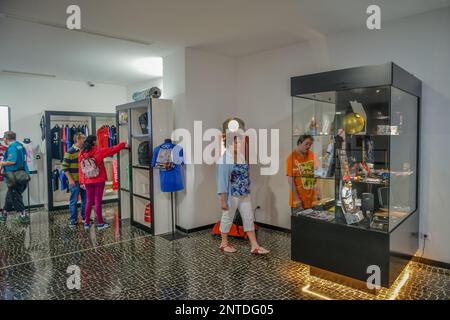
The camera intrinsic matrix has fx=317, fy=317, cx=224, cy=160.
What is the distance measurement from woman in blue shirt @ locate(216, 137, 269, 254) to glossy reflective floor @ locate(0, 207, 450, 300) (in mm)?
386

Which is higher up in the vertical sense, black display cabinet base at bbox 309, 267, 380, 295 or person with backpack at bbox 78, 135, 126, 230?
person with backpack at bbox 78, 135, 126, 230

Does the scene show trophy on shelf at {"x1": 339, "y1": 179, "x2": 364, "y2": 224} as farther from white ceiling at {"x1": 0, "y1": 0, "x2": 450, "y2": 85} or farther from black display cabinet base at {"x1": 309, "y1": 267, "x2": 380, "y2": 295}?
white ceiling at {"x1": 0, "y1": 0, "x2": 450, "y2": 85}

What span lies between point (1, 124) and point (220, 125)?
4.57 meters

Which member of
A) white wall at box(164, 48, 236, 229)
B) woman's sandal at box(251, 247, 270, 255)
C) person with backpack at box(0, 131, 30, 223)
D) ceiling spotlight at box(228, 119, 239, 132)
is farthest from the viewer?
person with backpack at box(0, 131, 30, 223)

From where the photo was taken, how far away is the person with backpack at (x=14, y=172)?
5414 millimetres

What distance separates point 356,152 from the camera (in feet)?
10.1

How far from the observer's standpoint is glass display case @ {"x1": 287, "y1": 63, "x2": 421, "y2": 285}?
2.79 m

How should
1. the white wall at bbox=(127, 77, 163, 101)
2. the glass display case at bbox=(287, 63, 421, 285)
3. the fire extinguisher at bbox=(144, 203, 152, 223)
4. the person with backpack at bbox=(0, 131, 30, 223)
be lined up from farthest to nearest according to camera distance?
the white wall at bbox=(127, 77, 163, 101) < the person with backpack at bbox=(0, 131, 30, 223) < the fire extinguisher at bbox=(144, 203, 152, 223) < the glass display case at bbox=(287, 63, 421, 285)

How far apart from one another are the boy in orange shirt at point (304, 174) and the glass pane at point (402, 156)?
71cm

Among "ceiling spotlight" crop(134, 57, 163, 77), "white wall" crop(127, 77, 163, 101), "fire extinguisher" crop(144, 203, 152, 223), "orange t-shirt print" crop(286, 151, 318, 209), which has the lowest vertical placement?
"fire extinguisher" crop(144, 203, 152, 223)

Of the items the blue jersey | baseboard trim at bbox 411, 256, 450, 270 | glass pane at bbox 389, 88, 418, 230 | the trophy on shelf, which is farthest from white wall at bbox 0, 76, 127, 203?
baseboard trim at bbox 411, 256, 450, 270

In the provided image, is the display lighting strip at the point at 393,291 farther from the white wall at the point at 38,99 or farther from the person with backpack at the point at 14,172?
the white wall at the point at 38,99
